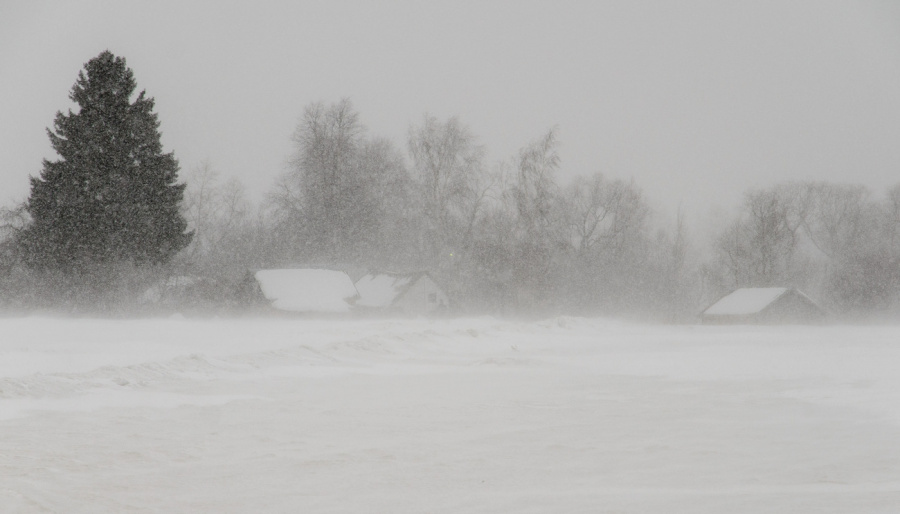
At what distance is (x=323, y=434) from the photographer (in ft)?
23.6

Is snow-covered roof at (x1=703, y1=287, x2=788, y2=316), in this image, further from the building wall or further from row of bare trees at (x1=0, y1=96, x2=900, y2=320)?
the building wall

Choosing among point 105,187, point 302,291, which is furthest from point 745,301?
point 105,187

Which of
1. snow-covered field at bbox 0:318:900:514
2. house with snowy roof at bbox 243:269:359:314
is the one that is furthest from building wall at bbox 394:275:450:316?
snow-covered field at bbox 0:318:900:514

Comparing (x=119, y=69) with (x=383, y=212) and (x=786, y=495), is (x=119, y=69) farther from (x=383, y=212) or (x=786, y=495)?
(x=786, y=495)

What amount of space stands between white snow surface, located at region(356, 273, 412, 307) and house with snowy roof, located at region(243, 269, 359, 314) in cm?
398

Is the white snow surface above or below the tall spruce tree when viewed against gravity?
below

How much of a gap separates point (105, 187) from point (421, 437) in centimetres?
2900

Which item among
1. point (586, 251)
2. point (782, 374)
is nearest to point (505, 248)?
point (586, 251)

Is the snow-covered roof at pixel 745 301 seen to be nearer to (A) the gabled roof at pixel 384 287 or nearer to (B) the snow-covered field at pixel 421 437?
(A) the gabled roof at pixel 384 287

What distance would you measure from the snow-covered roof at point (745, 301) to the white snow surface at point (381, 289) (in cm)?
2085

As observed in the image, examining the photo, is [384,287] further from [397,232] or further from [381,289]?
[397,232]

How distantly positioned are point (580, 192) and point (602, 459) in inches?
2418

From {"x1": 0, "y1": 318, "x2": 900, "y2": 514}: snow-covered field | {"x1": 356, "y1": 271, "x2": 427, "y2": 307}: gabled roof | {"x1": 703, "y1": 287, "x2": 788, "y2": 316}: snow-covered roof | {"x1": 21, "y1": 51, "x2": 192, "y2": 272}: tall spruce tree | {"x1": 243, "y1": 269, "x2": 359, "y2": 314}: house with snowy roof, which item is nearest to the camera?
{"x1": 0, "y1": 318, "x2": 900, "y2": 514}: snow-covered field

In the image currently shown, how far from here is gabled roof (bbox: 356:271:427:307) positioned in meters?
49.2
